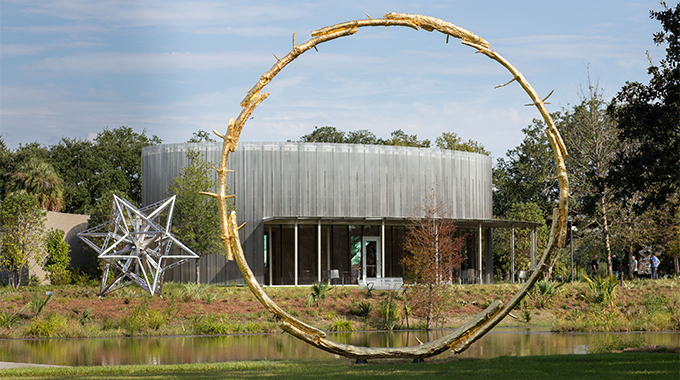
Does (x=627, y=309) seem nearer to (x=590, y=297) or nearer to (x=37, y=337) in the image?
(x=590, y=297)

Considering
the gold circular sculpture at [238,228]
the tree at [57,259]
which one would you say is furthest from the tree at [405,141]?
the gold circular sculpture at [238,228]

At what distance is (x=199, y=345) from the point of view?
19812 millimetres

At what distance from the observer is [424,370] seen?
1252cm

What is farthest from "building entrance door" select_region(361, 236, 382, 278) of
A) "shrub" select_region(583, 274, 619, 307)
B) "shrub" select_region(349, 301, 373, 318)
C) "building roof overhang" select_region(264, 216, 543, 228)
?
"shrub" select_region(583, 274, 619, 307)

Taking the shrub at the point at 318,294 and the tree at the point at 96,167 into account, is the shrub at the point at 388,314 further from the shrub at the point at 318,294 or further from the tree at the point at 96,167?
the tree at the point at 96,167

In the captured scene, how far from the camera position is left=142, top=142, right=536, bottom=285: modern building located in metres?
36.1

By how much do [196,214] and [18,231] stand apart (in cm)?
869

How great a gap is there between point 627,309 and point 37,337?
→ 21.2 meters

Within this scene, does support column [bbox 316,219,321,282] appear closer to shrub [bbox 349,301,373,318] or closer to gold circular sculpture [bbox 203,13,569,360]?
shrub [bbox 349,301,373,318]

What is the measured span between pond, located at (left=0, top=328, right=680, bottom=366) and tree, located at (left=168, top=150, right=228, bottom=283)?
1136cm

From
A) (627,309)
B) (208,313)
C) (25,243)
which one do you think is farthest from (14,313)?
(627,309)

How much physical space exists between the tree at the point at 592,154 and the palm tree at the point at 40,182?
30.7 m

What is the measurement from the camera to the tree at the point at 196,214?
3341 centimetres

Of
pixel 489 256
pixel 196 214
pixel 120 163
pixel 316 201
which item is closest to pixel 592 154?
pixel 489 256
